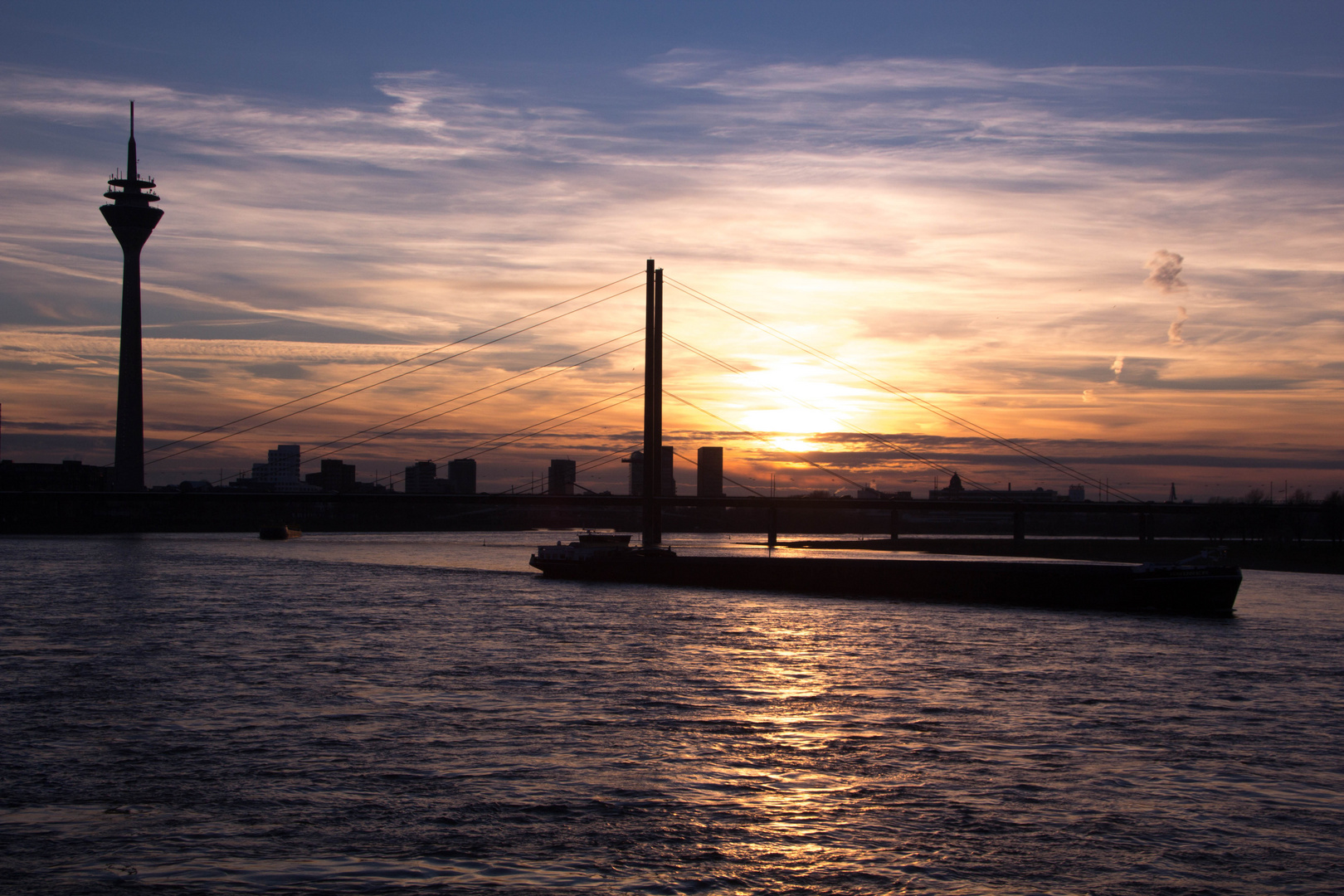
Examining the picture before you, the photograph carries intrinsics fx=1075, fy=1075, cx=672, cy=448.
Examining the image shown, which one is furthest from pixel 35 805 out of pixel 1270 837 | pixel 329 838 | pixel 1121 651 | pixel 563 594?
pixel 563 594

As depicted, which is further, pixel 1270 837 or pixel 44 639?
pixel 44 639

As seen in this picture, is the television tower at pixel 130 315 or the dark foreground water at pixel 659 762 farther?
the television tower at pixel 130 315

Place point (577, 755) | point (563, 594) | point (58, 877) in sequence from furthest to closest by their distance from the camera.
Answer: point (563, 594), point (577, 755), point (58, 877)

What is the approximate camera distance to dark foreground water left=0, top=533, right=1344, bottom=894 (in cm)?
1145

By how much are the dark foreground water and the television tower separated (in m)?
124

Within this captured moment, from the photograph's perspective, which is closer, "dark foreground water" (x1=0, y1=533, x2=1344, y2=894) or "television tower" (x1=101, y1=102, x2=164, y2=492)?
"dark foreground water" (x1=0, y1=533, x2=1344, y2=894)

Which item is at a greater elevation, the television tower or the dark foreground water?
the television tower

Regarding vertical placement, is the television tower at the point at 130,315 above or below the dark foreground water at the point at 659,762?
above

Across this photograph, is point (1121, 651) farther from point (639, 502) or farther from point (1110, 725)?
point (639, 502)

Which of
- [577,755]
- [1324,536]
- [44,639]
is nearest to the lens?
[577,755]

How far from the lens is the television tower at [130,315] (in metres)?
148

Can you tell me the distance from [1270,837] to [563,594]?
46.3 metres

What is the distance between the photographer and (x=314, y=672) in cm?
2564

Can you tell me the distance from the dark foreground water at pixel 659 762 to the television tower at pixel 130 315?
124 metres
